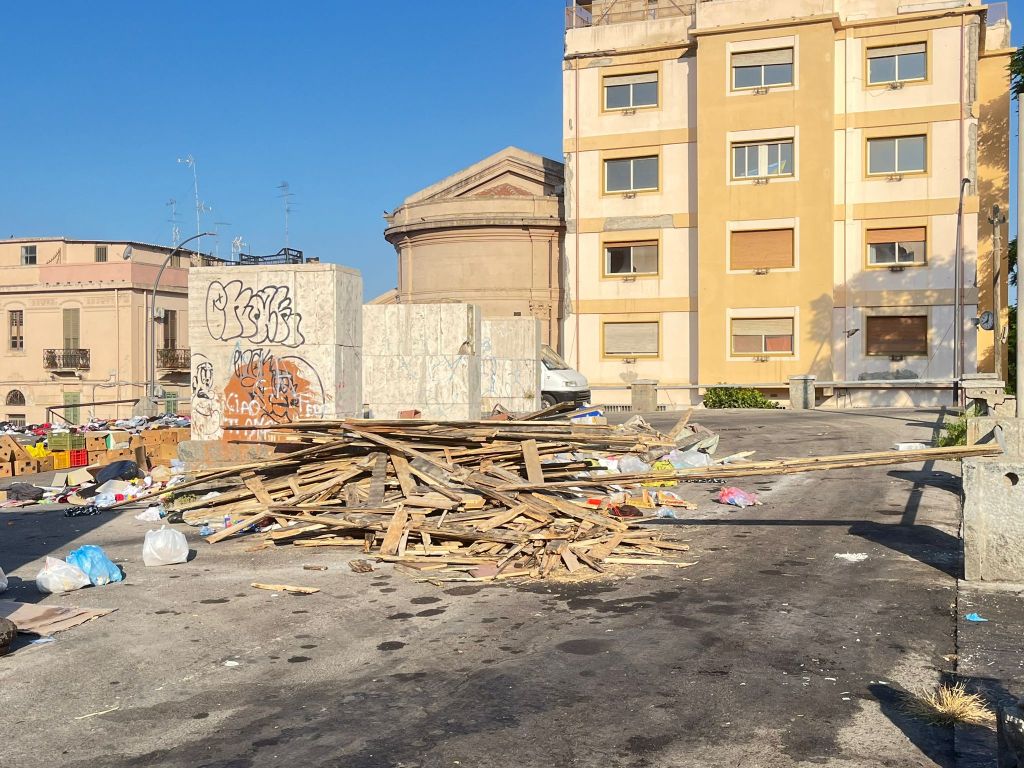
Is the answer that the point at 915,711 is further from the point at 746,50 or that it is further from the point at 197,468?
the point at 746,50

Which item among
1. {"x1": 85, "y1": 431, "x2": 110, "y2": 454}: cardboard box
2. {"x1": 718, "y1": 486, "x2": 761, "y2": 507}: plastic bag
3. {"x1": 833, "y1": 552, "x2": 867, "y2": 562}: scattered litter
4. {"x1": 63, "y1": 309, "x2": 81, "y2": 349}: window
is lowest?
{"x1": 833, "y1": 552, "x2": 867, "y2": 562}: scattered litter

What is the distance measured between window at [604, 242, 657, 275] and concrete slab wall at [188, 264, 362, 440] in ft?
84.0

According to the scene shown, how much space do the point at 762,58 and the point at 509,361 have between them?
1934 centimetres

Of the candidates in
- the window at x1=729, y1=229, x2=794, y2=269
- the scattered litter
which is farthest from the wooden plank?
the window at x1=729, y1=229, x2=794, y2=269

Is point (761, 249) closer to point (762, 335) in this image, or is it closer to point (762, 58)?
point (762, 335)

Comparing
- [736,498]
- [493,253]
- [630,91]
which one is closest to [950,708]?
[736,498]

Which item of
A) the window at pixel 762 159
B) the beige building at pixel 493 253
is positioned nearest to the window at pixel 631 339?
the beige building at pixel 493 253

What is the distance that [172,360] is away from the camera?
5772cm

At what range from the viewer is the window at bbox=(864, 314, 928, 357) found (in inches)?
1353

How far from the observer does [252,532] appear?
33.8 ft

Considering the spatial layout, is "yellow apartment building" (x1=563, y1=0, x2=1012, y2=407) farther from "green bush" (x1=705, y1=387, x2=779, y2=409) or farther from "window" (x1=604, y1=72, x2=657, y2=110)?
"green bush" (x1=705, y1=387, x2=779, y2=409)

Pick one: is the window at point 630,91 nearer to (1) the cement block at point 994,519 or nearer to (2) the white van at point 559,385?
(2) the white van at point 559,385

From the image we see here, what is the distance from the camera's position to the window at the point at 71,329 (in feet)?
185

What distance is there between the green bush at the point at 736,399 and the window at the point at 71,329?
1559 inches
